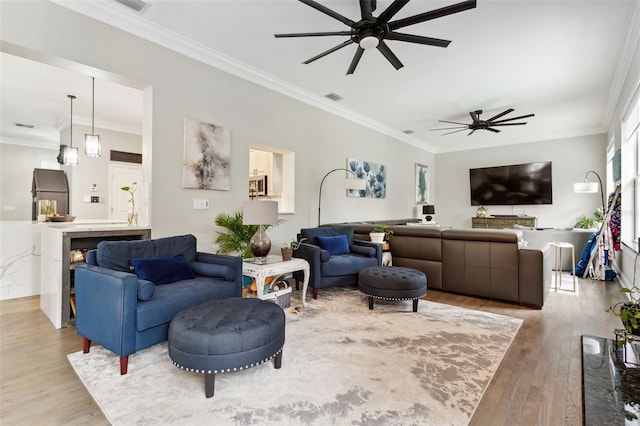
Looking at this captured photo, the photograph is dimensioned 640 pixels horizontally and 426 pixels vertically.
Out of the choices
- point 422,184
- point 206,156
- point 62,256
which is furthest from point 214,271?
point 422,184

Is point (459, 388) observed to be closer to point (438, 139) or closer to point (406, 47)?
point (406, 47)

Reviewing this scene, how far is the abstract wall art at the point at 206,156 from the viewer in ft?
12.1

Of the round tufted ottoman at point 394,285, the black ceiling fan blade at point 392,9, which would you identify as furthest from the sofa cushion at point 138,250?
the black ceiling fan blade at point 392,9

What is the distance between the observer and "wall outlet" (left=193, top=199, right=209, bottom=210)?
377 cm

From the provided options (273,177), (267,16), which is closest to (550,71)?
(267,16)

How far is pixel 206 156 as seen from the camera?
12.6ft

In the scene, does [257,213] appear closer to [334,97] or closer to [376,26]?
[376,26]

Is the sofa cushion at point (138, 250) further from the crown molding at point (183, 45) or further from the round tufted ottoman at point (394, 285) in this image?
the crown molding at point (183, 45)

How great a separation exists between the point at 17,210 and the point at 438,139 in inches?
431

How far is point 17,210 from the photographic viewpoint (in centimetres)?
771

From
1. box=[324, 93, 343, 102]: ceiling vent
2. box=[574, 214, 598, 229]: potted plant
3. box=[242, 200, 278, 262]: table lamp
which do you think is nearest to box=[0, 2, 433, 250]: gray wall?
box=[324, 93, 343, 102]: ceiling vent

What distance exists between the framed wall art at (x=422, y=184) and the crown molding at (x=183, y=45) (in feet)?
12.1

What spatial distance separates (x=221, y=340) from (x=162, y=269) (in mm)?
1138

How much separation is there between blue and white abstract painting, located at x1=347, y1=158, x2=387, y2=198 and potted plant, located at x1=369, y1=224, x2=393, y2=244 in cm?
153
